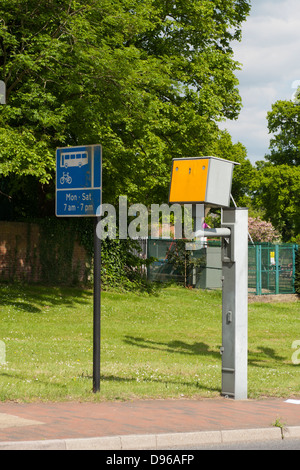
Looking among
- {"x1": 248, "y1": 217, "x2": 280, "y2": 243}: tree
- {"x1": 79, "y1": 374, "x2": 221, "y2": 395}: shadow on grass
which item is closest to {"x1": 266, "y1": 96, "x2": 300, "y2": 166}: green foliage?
{"x1": 248, "y1": 217, "x2": 280, "y2": 243}: tree

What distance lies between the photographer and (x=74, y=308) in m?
23.4

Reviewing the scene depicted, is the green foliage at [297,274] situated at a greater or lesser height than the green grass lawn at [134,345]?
greater

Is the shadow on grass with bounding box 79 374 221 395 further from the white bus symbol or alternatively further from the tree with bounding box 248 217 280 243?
the tree with bounding box 248 217 280 243

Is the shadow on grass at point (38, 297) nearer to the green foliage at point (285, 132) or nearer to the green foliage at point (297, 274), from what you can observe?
the green foliage at point (297, 274)

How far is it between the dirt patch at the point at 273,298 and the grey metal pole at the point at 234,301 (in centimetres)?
2006

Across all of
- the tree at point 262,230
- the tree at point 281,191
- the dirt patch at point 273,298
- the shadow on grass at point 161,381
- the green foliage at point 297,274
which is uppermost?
the tree at point 281,191

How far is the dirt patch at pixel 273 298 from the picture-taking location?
97.8 ft

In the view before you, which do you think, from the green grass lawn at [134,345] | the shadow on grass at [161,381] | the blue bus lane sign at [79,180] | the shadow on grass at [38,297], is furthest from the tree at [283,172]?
the blue bus lane sign at [79,180]

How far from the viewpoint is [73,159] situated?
9188 millimetres

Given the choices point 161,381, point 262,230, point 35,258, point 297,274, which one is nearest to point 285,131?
point 262,230

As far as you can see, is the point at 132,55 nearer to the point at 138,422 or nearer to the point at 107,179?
the point at 107,179

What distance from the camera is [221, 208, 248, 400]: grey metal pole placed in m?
9.59

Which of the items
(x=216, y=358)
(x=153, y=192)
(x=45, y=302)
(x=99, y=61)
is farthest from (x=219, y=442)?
(x=153, y=192)

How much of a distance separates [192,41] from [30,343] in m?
17.9
